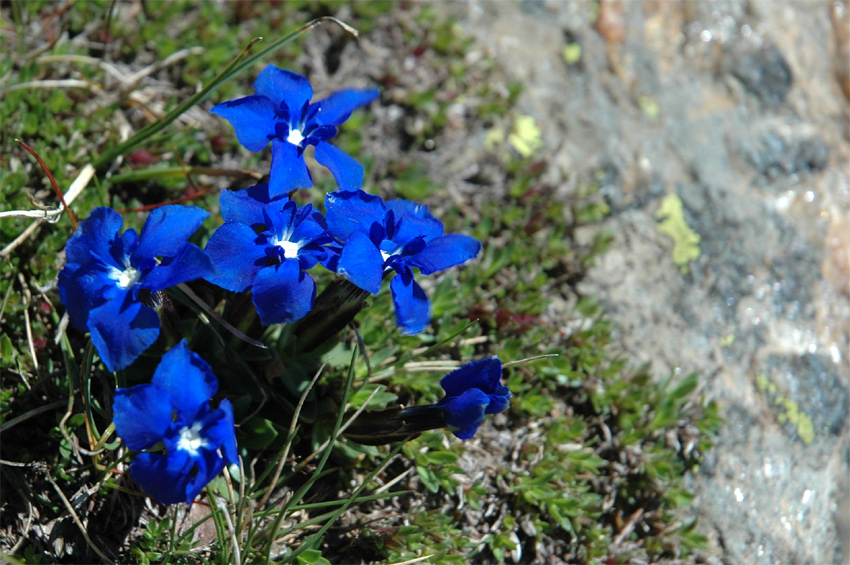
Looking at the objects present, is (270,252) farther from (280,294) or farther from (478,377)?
(478,377)

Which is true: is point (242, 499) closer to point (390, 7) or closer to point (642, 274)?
point (642, 274)

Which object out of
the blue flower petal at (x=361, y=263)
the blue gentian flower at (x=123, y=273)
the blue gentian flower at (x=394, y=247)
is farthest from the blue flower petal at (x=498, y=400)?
the blue gentian flower at (x=123, y=273)

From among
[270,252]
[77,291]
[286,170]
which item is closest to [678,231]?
[286,170]

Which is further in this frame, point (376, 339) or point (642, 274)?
point (642, 274)

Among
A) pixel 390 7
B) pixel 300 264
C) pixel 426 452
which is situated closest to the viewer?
pixel 300 264

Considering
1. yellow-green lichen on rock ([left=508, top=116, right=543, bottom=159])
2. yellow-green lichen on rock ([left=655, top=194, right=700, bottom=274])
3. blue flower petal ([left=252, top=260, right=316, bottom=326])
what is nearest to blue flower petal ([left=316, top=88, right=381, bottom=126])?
blue flower petal ([left=252, top=260, right=316, bottom=326])

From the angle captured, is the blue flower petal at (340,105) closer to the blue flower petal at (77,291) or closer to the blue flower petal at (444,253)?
the blue flower petal at (444,253)

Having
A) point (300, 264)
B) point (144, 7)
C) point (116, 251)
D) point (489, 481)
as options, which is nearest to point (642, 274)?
point (489, 481)
